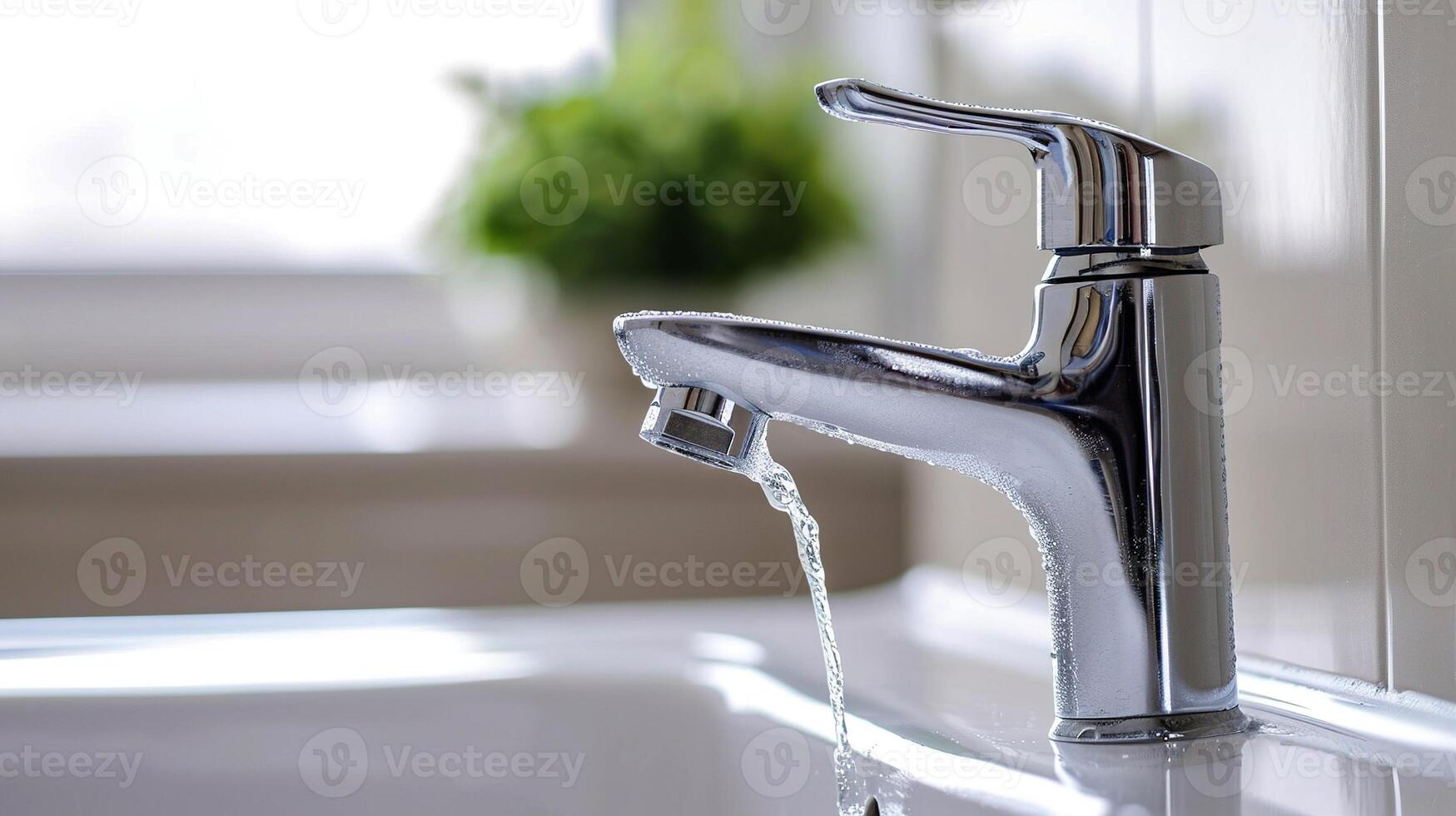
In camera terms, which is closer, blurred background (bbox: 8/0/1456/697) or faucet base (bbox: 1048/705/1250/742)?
faucet base (bbox: 1048/705/1250/742)

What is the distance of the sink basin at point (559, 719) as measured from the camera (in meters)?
0.48

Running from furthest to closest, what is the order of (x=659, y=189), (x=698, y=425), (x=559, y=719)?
(x=659, y=189) < (x=559, y=719) < (x=698, y=425)

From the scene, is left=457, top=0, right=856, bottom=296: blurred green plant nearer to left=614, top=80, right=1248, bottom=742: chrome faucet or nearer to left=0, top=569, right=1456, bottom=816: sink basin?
left=0, top=569, right=1456, bottom=816: sink basin

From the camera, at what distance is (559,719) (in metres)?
0.65

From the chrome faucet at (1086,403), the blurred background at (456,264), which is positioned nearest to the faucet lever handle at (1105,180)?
the chrome faucet at (1086,403)

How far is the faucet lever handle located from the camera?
1.29ft

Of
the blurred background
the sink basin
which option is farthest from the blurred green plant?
the sink basin

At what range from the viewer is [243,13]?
3.41ft

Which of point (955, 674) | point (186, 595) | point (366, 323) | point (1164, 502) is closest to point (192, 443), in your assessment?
point (186, 595)

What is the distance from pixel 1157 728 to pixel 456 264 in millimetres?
721

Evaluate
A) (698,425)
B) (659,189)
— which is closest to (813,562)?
(698,425)

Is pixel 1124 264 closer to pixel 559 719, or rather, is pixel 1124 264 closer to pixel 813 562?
pixel 813 562

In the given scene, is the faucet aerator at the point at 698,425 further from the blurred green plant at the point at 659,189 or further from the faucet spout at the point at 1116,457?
the blurred green plant at the point at 659,189

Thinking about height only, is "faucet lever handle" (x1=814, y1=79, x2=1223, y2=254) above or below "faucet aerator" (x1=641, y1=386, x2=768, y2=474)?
above
